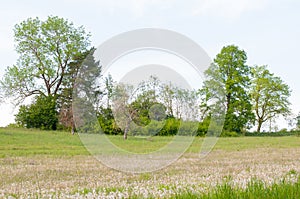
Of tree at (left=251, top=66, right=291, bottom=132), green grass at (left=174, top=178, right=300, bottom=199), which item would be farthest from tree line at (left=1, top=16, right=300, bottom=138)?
green grass at (left=174, top=178, right=300, bottom=199)

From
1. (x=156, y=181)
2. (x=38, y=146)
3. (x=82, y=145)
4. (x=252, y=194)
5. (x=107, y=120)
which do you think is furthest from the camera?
(x=82, y=145)

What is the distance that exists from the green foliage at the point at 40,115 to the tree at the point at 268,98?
125ft

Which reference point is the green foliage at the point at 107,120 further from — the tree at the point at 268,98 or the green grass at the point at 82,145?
the tree at the point at 268,98

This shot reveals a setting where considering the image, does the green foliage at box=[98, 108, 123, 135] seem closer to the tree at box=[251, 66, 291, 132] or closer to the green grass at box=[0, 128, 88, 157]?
the green grass at box=[0, 128, 88, 157]

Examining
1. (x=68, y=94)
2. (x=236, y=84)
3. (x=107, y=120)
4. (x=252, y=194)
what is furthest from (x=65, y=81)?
(x=252, y=194)

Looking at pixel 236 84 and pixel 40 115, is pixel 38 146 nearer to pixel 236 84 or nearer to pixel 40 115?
pixel 40 115

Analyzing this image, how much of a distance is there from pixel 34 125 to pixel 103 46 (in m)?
48.0

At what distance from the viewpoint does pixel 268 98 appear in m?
78.9

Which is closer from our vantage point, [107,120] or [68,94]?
[107,120]

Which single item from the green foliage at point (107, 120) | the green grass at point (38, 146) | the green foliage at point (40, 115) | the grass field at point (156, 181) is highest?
the green foliage at point (40, 115)

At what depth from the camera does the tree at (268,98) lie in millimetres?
77581

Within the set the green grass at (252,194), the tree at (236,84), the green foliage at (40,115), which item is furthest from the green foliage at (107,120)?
the tree at (236,84)

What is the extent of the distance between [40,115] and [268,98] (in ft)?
141

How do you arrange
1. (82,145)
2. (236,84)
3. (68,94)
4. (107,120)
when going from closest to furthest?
(107,120)
(82,145)
(68,94)
(236,84)
